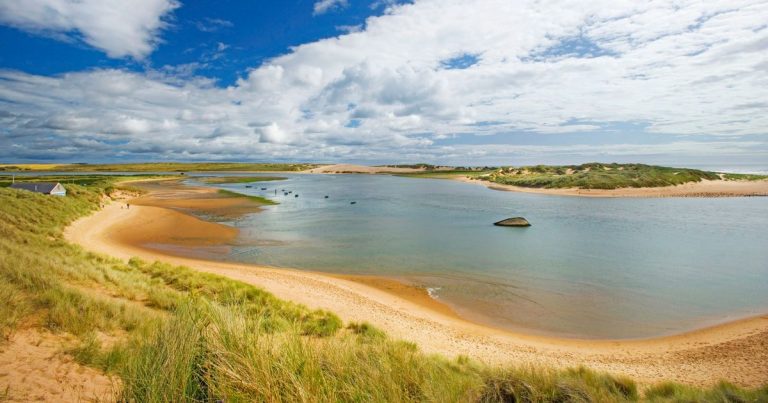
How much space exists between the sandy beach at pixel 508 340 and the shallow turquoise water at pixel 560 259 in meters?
0.91

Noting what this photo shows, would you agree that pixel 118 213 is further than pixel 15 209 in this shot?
Yes

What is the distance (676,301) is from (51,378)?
18.8m

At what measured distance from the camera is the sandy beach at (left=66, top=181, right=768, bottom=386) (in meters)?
9.30

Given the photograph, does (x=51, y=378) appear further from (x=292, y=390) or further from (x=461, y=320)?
(x=461, y=320)

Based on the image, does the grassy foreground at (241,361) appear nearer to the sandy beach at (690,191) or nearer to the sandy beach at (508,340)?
the sandy beach at (508,340)

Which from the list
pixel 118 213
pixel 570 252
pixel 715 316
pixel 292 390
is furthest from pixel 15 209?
pixel 715 316

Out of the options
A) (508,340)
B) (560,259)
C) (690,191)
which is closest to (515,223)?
(560,259)

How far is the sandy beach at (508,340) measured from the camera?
9.30 m

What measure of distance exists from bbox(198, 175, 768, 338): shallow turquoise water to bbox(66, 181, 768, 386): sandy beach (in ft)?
2.99

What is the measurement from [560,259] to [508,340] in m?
12.2

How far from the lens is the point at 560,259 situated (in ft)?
71.7

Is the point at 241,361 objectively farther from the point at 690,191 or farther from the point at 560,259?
the point at 690,191

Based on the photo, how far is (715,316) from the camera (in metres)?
13.3

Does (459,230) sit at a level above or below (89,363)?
below
